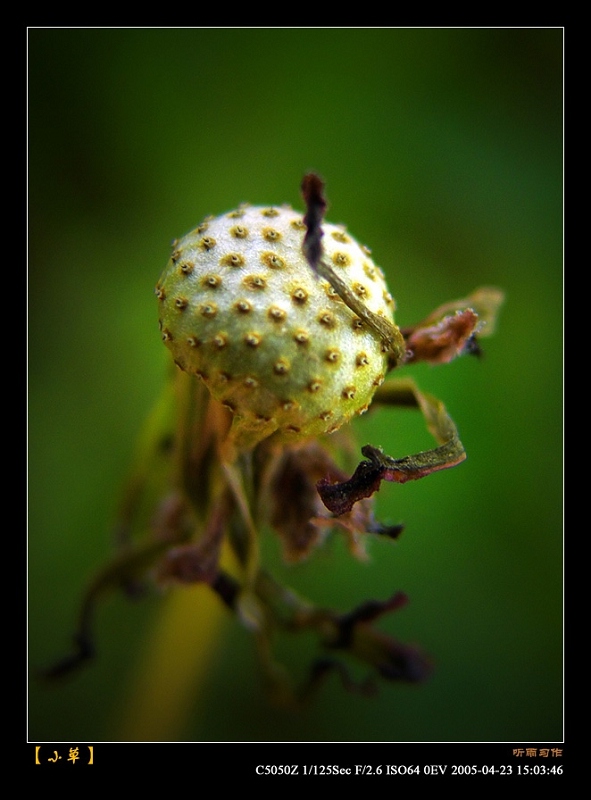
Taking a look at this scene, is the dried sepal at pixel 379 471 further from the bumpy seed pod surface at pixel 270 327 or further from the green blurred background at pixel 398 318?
the green blurred background at pixel 398 318

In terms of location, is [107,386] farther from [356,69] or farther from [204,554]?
[356,69]

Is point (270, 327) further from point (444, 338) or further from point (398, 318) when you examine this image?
point (398, 318)

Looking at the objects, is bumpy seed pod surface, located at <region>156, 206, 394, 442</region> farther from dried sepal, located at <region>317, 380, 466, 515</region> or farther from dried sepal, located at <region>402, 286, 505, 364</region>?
dried sepal, located at <region>402, 286, 505, 364</region>

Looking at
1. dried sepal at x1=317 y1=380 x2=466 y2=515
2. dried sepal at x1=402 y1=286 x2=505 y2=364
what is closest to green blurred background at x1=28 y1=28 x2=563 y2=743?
dried sepal at x1=402 y1=286 x2=505 y2=364

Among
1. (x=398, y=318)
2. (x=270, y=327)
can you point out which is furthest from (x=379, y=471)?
(x=398, y=318)

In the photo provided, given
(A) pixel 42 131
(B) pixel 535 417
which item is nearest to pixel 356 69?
(A) pixel 42 131

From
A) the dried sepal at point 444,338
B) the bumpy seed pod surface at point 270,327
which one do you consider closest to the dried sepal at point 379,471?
the bumpy seed pod surface at point 270,327
